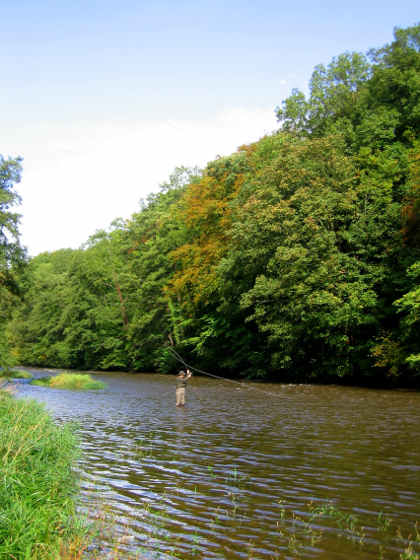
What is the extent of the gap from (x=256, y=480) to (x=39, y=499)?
14.8 ft

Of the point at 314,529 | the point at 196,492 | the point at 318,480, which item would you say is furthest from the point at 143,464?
the point at 314,529

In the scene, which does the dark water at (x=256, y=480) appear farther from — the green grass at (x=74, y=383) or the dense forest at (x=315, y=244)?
the green grass at (x=74, y=383)

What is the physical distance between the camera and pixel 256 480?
10.2 m

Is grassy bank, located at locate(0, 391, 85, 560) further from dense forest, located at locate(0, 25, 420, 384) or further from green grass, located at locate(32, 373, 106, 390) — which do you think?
green grass, located at locate(32, 373, 106, 390)

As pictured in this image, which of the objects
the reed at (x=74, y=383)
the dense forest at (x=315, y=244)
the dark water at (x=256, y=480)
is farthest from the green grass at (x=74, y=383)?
the dark water at (x=256, y=480)

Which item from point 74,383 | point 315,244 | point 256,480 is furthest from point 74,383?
point 256,480

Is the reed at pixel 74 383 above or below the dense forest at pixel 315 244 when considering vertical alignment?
below

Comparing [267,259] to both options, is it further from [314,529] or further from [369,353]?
[314,529]

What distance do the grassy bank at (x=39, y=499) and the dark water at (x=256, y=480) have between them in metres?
0.63

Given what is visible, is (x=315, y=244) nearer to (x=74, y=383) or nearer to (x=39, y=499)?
(x=74, y=383)

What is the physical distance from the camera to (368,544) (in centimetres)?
689

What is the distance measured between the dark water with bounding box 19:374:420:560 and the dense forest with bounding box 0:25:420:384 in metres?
9.39

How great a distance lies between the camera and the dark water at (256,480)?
23.1 feet

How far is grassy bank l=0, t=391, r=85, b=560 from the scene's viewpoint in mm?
5824
